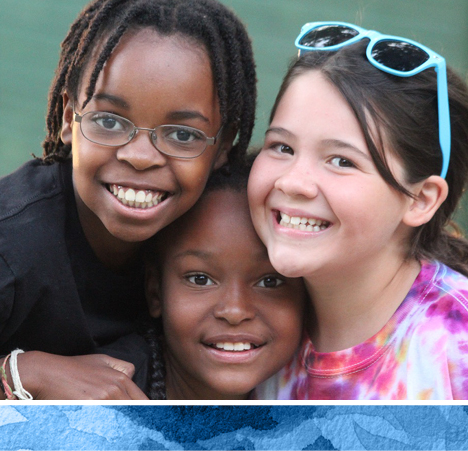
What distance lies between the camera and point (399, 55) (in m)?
2.15

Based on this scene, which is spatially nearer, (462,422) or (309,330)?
(462,422)

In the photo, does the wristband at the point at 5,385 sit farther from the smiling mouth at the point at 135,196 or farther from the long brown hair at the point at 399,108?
the long brown hair at the point at 399,108

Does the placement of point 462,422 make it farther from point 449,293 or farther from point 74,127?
point 74,127

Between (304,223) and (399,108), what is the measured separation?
428mm

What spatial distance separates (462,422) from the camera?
172 centimetres

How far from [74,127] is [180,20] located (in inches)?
17.7

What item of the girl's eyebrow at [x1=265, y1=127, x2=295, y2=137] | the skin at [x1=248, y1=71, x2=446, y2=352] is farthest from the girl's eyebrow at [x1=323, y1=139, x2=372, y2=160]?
the girl's eyebrow at [x1=265, y1=127, x2=295, y2=137]

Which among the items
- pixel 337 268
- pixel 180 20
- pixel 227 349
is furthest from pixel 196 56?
pixel 227 349

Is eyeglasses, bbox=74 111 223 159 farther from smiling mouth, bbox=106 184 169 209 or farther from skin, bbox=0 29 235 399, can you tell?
smiling mouth, bbox=106 184 169 209

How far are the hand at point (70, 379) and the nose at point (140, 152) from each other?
61cm

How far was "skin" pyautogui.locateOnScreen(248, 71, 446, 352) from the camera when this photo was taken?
206 cm

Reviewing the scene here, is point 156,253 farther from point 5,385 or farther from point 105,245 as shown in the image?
point 5,385

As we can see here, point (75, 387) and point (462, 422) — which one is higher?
point (462, 422)

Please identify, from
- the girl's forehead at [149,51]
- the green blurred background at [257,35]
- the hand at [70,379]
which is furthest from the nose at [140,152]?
the green blurred background at [257,35]
